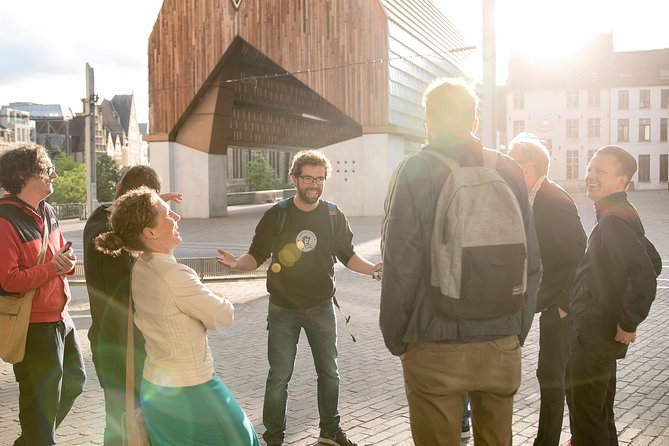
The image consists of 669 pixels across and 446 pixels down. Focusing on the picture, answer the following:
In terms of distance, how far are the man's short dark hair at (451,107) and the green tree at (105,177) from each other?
55.6m

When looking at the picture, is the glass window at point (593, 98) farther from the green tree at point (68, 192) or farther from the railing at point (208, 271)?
the railing at point (208, 271)

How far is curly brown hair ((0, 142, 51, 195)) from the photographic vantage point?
4184mm

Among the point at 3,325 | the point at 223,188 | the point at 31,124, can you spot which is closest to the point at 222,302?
the point at 3,325

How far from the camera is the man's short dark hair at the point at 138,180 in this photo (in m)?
4.20

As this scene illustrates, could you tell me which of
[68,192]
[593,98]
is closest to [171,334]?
[68,192]

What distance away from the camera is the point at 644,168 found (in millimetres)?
69188

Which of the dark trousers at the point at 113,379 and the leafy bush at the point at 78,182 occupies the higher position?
the leafy bush at the point at 78,182

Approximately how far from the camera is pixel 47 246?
435 cm

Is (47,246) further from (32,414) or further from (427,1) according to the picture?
(427,1)

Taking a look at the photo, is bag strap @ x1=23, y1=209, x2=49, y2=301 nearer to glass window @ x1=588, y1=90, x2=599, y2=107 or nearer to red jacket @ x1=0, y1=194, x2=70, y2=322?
red jacket @ x1=0, y1=194, x2=70, y2=322

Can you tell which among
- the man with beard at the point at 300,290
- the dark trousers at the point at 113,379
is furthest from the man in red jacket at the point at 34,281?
the man with beard at the point at 300,290

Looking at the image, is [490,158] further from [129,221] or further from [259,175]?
[259,175]

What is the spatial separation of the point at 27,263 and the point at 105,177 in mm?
59781

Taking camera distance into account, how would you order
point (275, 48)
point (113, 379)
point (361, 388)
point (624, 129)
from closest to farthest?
point (113, 379) < point (361, 388) < point (275, 48) < point (624, 129)
